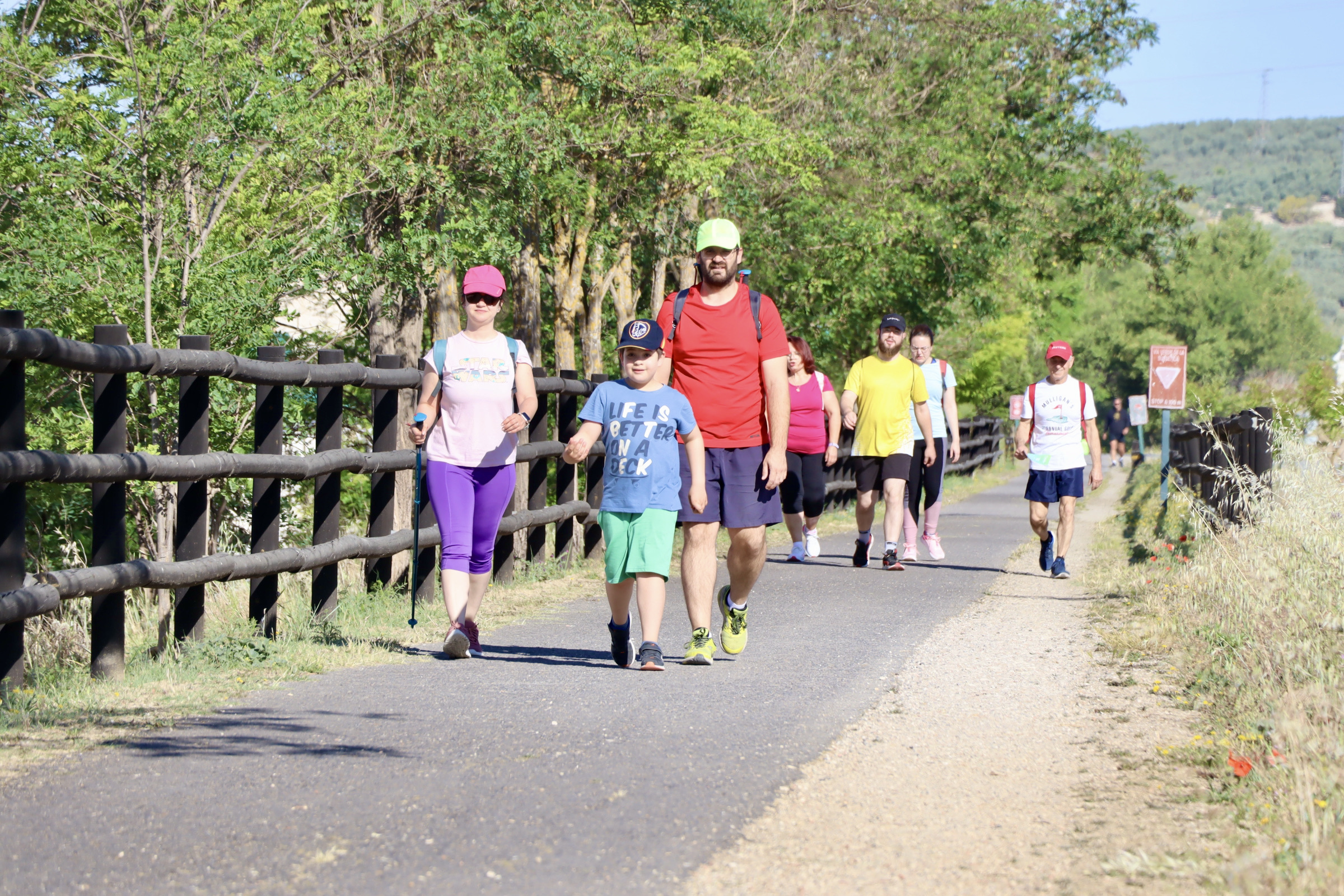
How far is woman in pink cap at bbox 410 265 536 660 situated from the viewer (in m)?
6.76

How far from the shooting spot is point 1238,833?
3.88m

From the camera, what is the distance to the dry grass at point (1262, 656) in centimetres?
376

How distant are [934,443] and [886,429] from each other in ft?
1.66

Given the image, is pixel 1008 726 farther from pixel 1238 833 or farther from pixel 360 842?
pixel 360 842

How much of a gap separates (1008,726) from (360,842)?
2.61 metres

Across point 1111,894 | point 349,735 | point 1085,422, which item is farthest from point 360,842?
point 1085,422

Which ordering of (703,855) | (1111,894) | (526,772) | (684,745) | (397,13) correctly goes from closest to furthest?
(1111,894) → (703,855) → (526,772) → (684,745) → (397,13)

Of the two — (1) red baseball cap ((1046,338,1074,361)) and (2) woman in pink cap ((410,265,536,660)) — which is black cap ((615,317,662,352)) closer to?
(2) woman in pink cap ((410,265,536,660))

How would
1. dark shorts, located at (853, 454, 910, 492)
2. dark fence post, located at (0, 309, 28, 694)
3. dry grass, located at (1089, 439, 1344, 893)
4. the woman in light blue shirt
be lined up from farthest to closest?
the woman in light blue shirt
dark shorts, located at (853, 454, 910, 492)
dark fence post, located at (0, 309, 28, 694)
dry grass, located at (1089, 439, 1344, 893)

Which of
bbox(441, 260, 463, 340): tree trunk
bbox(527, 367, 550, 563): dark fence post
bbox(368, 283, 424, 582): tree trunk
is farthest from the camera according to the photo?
bbox(441, 260, 463, 340): tree trunk

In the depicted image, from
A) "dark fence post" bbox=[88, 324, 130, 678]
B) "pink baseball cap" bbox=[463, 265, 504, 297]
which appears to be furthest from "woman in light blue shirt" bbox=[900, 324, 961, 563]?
"dark fence post" bbox=[88, 324, 130, 678]

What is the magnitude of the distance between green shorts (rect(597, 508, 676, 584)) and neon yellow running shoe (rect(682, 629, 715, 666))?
1.32ft

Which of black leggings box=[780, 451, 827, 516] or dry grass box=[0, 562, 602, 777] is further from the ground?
black leggings box=[780, 451, 827, 516]

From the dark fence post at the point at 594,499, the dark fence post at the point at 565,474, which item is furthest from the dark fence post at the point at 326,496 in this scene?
the dark fence post at the point at 594,499
